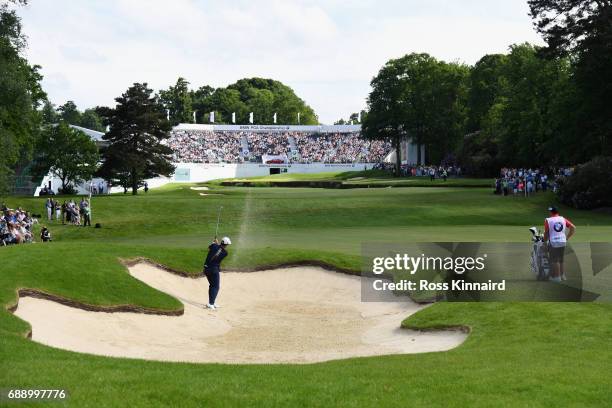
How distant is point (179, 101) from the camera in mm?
193875

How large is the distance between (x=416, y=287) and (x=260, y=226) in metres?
26.5

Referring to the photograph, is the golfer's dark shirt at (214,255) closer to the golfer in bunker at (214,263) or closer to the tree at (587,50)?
the golfer in bunker at (214,263)

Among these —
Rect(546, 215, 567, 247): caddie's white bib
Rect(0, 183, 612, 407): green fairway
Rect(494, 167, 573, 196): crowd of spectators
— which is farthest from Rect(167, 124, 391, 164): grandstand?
Rect(546, 215, 567, 247): caddie's white bib

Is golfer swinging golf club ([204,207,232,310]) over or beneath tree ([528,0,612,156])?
beneath

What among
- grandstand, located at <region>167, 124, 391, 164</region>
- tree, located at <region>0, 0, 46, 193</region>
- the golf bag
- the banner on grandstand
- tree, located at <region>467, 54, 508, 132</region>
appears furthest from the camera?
grandstand, located at <region>167, 124, 391, 164</region>

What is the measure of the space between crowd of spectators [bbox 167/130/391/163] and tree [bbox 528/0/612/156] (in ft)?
241

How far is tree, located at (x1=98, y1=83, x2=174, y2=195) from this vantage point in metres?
74.2

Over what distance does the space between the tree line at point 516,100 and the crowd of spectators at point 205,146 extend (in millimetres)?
36190

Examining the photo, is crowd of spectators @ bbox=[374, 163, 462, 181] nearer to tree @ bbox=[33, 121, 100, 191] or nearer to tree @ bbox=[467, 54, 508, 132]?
tree @ bbox=[467, 54, 508, 132]

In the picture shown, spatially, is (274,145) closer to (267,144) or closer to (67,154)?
(267,144)

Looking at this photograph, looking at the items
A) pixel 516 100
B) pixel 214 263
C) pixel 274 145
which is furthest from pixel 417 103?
pixel 214 263

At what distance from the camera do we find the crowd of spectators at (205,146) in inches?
5586

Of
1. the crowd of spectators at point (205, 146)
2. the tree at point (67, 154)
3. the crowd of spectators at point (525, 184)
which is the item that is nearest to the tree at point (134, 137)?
the tree at point (67, 154)

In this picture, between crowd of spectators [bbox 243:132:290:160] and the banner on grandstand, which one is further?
crowd of spectators [bbox 243:132:290:160]
